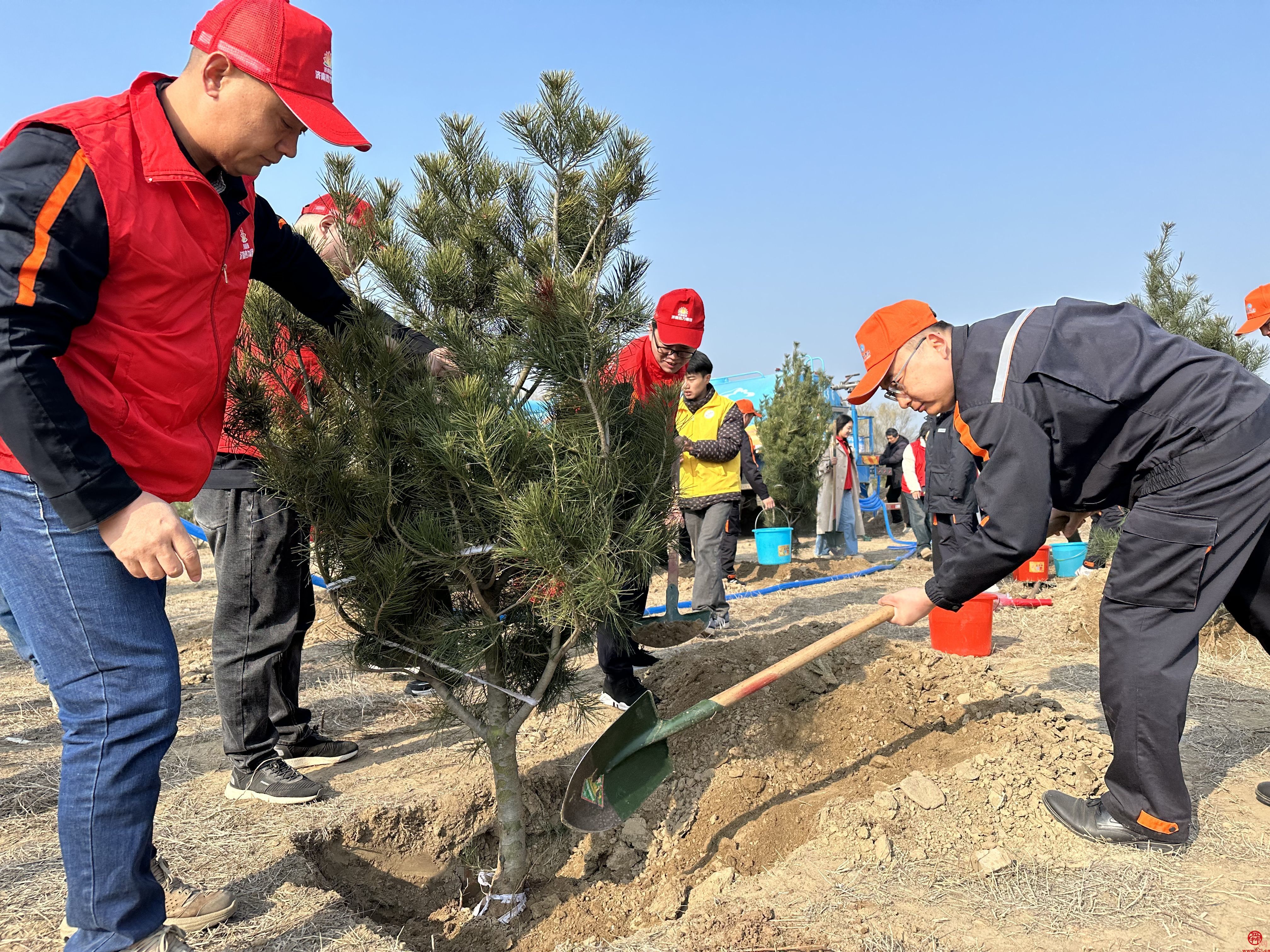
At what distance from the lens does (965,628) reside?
→ 4.85 metres

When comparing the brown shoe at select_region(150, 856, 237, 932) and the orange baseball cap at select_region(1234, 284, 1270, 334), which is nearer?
the brown shoe at select_region(150, 856, 237, 932)

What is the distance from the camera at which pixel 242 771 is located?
9.87 ft

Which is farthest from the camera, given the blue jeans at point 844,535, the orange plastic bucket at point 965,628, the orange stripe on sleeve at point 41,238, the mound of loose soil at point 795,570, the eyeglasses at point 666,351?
the blue jeans at point 844,535

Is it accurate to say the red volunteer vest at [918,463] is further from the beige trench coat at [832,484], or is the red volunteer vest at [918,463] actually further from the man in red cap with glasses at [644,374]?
the man in red cap with glasses at [644,374]

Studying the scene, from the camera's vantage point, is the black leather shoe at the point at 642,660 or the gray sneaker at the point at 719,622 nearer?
the black leather shoe at the point at 642,660

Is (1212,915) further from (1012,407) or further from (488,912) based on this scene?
(488,912)

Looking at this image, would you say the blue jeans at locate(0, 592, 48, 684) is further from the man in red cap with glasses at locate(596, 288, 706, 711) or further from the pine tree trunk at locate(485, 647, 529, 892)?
the man in red cap with glasses at locate(596, 288, 706, 711)

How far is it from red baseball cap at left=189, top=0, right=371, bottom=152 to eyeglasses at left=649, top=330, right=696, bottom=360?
174 centimetres

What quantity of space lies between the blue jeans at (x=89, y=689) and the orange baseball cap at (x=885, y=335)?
2063mm

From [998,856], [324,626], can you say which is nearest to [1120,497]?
[998,856]

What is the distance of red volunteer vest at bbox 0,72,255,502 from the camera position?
5.24 ft

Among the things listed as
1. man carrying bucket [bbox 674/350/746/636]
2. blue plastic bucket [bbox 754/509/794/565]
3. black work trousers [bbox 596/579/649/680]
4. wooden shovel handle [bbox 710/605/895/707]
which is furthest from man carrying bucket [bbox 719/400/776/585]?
wooden shovel handle [bbox 710/605/895/707]

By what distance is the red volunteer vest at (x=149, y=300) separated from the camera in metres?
1.60

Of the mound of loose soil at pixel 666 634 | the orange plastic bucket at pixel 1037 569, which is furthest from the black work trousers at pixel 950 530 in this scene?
the orange plastic bucket at pixel 1037 569
